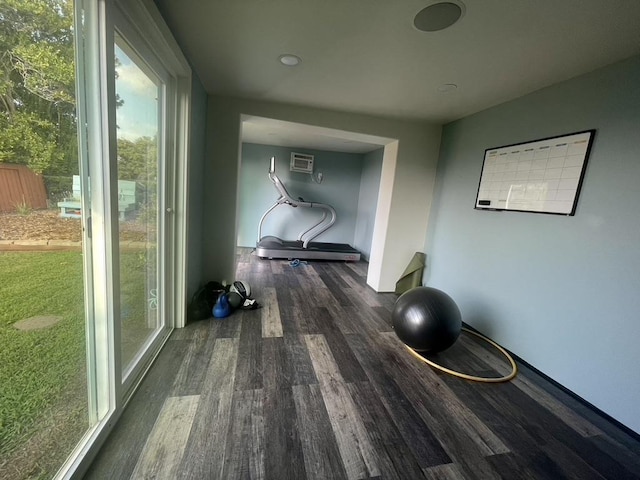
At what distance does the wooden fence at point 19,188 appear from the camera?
2.47ft

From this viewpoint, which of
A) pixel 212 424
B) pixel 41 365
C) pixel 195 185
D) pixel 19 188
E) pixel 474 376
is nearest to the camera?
pixel 19 188

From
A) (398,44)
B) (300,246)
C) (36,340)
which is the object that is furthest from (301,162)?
(36,340)

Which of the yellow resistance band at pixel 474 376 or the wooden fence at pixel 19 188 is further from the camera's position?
the yellow resistance band at pixel 474 376

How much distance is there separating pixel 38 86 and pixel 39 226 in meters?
0.46

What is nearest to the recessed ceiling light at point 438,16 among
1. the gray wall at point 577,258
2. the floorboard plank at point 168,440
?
the gray wall at point 577,258

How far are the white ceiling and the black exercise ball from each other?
182cm

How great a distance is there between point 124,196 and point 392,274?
316 cm

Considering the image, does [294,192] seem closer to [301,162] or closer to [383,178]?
[301,162]

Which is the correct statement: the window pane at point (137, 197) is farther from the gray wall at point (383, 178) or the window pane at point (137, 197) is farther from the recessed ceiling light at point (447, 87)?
the recessed ceiling light at point (447, 87)

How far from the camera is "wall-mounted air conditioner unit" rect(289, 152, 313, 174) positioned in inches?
215

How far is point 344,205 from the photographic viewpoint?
19.5 ft

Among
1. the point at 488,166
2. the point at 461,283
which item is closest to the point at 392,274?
the point at 461,283

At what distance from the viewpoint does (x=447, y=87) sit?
7.33 ft

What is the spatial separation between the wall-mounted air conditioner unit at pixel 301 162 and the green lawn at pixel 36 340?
472 centimetres
